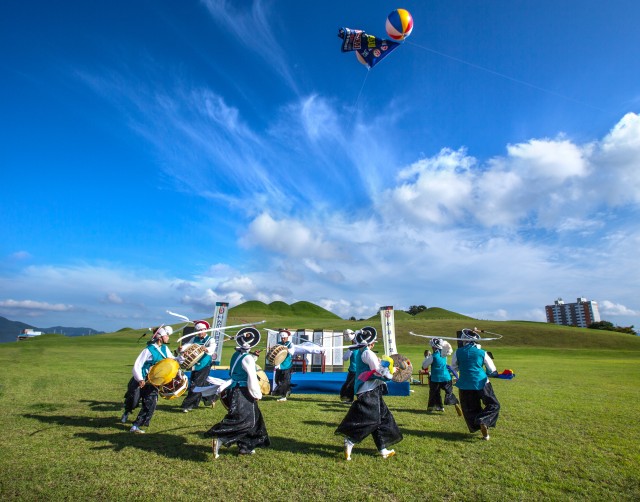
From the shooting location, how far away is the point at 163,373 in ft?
24.8

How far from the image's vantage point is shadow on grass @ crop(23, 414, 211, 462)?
22.9ft

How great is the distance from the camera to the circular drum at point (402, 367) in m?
9.16

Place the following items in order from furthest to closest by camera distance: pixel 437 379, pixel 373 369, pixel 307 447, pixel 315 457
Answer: pixel 437 379 < pixel 307 447 < pixel 373 369 < pixel 315 457

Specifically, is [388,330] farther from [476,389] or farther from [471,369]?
[476,389]

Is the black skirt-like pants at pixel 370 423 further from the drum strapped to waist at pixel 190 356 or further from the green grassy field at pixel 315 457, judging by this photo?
the drum strapped to waist at pixel 190 356

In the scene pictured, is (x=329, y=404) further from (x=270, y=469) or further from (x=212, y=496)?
(x=212, y=496)

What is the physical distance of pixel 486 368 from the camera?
29.4ft

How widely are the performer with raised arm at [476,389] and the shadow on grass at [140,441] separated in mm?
5672

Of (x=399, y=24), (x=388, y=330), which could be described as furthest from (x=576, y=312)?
(x=399, y=24)

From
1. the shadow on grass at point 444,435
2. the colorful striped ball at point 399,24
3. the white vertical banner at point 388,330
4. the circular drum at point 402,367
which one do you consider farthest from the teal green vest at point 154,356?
the colorful striped ball at point 399,24

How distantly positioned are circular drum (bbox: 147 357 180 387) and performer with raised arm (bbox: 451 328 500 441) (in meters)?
6.36

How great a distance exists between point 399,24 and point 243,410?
12488mm

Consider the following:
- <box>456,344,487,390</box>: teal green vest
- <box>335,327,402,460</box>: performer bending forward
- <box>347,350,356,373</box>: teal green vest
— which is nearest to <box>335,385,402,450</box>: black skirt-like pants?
<box>335,327,402,460</box>: performer bending forward

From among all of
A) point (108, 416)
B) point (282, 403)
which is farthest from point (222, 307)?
point (108, 416)
